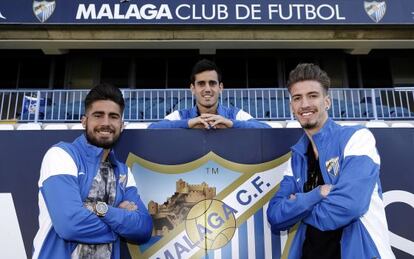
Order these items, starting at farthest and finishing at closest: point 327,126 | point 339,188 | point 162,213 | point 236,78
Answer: point 236,78 < point 162,213 < point 327,126 < point 339,188

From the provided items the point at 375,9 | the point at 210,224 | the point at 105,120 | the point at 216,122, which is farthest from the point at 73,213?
the point at 375,9

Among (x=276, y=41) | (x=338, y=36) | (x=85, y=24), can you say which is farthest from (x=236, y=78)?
(x=85, y=24)

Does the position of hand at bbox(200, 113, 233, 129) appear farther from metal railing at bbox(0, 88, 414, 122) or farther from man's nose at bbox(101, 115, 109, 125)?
metal railing at bbox(0, 88, 414, 122)

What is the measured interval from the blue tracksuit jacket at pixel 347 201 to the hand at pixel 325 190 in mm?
18

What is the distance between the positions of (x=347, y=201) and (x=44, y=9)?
12.0 m

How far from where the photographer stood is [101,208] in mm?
2127

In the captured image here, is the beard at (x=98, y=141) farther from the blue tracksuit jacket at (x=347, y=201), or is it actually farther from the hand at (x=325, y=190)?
the hand at (x=325, y=190)

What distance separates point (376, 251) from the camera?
2029 millimetres

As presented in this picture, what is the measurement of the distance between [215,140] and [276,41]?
942 cm

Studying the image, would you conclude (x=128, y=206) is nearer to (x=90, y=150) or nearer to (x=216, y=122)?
(x=90, y=150)

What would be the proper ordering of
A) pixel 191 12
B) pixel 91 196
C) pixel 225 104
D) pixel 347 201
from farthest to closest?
pixel 191 12 < pixel 225 104 < pixel 91 196 < pixel 347 201

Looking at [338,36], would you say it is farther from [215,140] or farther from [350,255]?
[350,255]

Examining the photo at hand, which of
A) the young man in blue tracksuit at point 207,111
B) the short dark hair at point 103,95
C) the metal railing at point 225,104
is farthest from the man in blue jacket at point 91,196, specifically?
the metal railing at point 225,104

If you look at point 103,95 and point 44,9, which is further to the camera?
point 44,9
